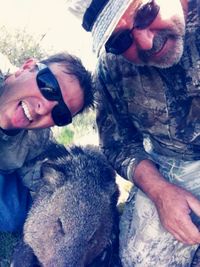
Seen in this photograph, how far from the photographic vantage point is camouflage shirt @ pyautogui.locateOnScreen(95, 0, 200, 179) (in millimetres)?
3869

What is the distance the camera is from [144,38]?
137 inches

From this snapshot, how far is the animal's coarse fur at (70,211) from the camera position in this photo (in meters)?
4.37

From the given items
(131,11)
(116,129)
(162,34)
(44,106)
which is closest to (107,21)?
(131,11)

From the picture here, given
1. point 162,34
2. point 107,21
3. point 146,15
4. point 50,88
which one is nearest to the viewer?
point 107,21

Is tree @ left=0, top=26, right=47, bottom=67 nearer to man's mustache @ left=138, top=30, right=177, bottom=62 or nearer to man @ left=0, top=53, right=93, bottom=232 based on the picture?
man @ left=0, top=53, right=93, bottom=232

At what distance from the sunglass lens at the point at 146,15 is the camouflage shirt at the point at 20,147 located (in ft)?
4.88

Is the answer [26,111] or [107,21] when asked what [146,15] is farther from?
[26,111]

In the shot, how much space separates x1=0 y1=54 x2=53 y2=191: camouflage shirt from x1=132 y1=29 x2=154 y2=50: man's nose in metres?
1.41

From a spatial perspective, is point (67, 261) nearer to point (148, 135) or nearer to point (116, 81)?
point (148, 135)

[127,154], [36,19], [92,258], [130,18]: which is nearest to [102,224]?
[92,258]

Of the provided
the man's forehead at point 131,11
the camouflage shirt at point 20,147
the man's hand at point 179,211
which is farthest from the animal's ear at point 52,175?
the man's forehead at point 131,11

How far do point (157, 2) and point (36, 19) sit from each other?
230 inches

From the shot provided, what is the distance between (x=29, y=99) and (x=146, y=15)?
49.8 inches

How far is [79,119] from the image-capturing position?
659 cm
